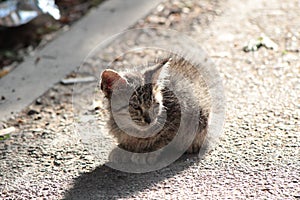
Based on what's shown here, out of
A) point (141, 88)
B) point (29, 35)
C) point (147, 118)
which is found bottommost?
point (29, 35)

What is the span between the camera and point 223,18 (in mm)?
6285

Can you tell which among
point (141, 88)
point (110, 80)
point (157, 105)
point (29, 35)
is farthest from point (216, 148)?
point (29, 35)

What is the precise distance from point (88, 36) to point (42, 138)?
2.03m

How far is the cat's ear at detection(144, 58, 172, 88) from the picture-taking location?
360 centimetres

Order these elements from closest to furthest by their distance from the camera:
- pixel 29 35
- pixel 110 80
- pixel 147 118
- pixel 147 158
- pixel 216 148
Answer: pixel 147 118
pixel 110 80
pixel 147 158
pixel 216 148
pixel 29 35

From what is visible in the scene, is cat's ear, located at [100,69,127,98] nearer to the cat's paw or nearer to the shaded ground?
the cat's paw

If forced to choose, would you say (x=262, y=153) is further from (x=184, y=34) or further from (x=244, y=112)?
(x=184, y=34)

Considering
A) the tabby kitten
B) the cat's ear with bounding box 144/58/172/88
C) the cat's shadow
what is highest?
the cat's ear with bounding box 144/58/172/88

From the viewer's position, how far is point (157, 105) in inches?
138

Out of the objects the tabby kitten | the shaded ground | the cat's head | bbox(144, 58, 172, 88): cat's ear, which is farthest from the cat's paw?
the shaded ground

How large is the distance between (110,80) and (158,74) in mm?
321

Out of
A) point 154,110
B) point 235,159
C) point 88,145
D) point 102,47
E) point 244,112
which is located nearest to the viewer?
point 154,110

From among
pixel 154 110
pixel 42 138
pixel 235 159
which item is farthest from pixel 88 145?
pixel 235 159

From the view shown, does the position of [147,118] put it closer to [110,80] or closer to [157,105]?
[157,105]
